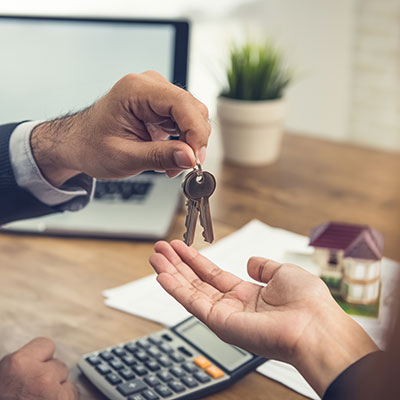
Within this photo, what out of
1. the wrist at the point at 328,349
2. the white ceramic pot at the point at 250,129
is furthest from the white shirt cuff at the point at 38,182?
the white ceramic pot at the point at 250,129

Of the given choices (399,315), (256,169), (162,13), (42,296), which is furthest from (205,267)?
(162,13)

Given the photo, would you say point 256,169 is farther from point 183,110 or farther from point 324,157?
point 183,110

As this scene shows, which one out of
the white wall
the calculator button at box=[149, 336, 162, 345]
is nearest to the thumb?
the calculator button at box=[149, 336, 162, 345]

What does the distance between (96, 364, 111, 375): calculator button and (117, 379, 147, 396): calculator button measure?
0.13 ft

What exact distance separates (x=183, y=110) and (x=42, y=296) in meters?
0.43

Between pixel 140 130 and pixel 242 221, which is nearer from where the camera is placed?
pixel 140 130

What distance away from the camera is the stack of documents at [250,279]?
0.87 meters

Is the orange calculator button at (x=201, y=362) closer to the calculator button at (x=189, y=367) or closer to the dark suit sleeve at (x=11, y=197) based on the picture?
the calculator button at (x=189, y=367)

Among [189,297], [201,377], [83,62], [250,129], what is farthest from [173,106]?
[250,129]

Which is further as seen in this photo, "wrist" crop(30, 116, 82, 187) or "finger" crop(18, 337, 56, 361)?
"wrist" crop(30, 116, 82, 187)

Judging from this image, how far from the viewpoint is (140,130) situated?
903 millimetres

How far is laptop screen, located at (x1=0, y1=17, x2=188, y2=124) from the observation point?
138cm

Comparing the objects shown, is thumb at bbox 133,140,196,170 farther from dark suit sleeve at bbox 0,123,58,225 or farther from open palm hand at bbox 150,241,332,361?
dark suit sleeve at bbox 0,123,58,225

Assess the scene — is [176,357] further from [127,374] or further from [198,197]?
[198,197]
